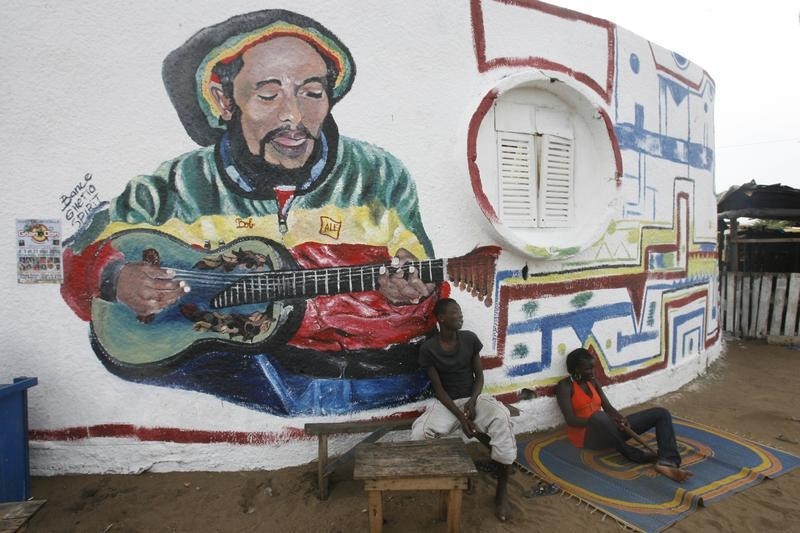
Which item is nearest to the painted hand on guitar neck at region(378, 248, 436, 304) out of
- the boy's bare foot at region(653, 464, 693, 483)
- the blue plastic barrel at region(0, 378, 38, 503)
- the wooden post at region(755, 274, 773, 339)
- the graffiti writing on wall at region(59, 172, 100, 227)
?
the graffiti writing on wall at region(59, 172, 100, 227)

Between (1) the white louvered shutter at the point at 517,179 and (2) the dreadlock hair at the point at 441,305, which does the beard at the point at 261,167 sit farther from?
(1) the white louvered shutter at the point at 517,179

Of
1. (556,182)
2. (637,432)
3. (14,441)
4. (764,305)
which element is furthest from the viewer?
(764,305)

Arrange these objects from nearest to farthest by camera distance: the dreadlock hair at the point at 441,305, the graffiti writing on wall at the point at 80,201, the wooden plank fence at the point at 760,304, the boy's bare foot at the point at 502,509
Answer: the boy's bare foot at the point at 502,509
the graffiti writing on wall at the point at 80,201
the dreadlock hair at the point at 441,305
the wooden plank fence at the point at 760,304

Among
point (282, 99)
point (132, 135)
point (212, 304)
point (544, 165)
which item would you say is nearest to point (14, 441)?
point (212, 304)

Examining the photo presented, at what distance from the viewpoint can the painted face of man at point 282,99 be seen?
11.1 feet

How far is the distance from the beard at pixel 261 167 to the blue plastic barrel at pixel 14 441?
193cm

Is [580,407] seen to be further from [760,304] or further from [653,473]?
[760,304]

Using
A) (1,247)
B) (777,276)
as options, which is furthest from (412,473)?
(777,276)

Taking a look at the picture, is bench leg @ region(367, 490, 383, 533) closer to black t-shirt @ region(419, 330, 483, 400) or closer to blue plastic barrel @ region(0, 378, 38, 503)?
black t-shirt @ region(419, 330, 483, 400)

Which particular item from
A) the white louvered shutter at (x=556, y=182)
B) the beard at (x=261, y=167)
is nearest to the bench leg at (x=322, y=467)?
the beard at (x=261, y=167)

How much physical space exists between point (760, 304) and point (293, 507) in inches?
342

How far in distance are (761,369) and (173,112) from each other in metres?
7.85

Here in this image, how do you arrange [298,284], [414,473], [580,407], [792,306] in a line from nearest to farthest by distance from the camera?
[414,473] < [298,284] < [580,407] < [792,306]

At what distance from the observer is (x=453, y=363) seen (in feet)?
11.4
